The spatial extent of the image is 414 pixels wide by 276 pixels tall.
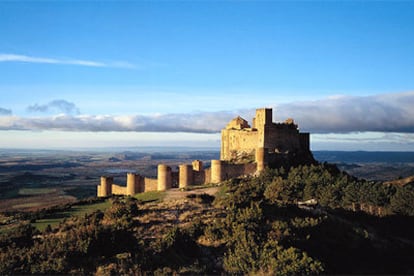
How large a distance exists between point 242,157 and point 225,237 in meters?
24.2

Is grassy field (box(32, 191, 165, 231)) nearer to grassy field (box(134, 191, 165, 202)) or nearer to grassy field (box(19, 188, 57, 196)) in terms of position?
grassy field (box(134, 191, 165, 202))

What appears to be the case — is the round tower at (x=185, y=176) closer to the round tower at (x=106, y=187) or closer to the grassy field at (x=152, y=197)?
the grassy field at (x=152, y=197)

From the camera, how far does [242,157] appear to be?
160 ft

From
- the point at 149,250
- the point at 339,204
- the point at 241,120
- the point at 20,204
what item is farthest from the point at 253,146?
the point at 20,204

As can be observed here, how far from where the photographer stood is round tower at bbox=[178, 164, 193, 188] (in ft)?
143

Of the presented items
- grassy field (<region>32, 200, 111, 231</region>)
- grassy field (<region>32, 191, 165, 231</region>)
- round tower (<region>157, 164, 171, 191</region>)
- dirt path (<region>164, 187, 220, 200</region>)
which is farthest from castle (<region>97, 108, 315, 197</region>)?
grassy field (<region>32, 200, 111, 231</region>)

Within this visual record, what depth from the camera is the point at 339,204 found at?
40.7m

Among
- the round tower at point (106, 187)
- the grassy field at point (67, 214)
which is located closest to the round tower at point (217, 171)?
the grassy field at point (67, 214)

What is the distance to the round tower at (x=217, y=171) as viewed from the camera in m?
43.3

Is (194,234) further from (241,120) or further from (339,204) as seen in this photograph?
(241,120)

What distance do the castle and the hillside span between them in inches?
125

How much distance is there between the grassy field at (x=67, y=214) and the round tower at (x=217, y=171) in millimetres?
10128

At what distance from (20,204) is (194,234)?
202 feet

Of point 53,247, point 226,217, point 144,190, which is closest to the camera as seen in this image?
point 53,247
